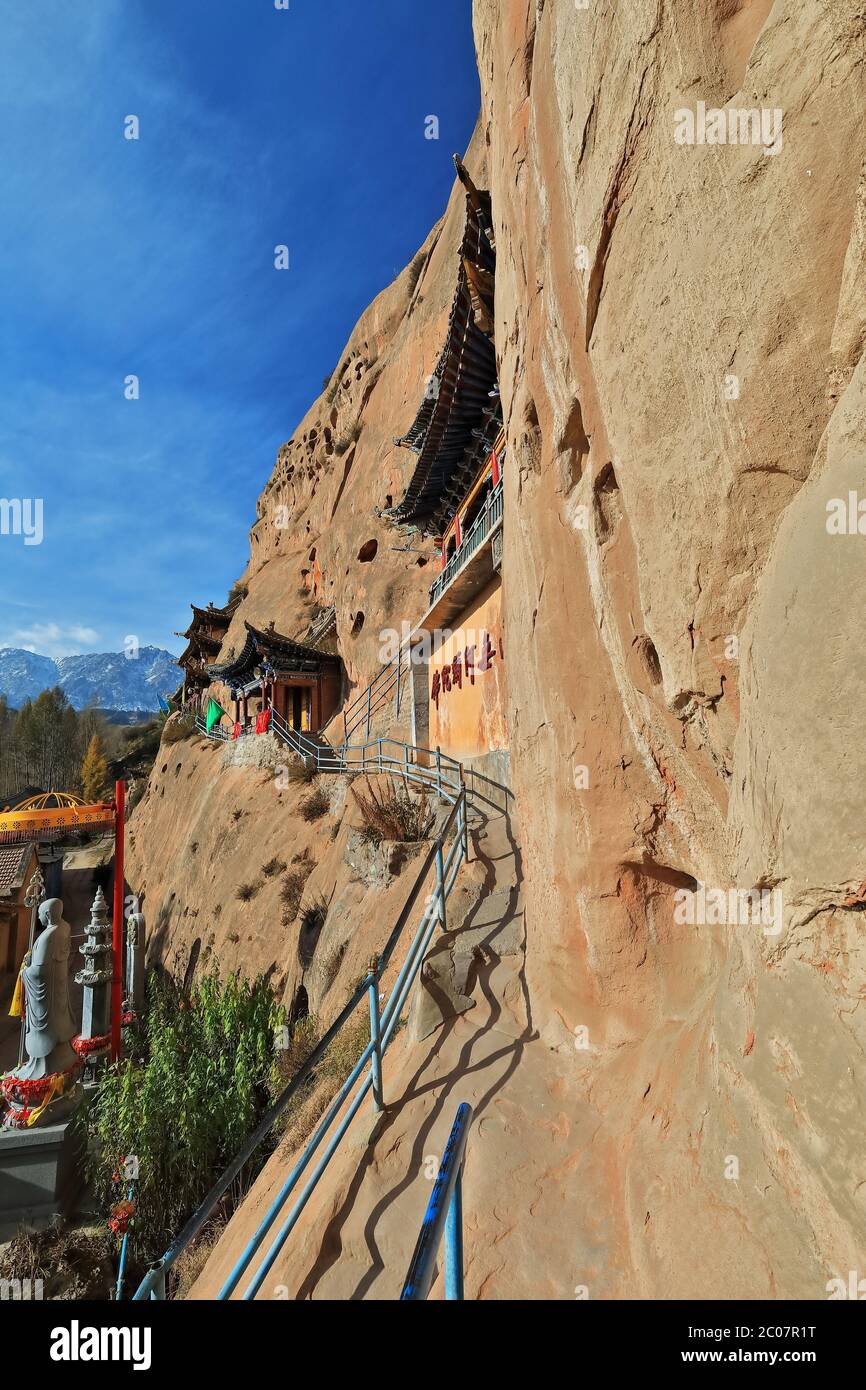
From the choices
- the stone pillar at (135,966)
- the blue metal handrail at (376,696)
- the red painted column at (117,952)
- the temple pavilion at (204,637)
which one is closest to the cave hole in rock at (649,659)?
the red painted column at (117,952)

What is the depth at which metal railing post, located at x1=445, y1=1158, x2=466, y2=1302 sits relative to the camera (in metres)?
1.97

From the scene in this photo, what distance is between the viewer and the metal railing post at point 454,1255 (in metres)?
1.97

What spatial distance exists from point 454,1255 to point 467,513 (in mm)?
14635

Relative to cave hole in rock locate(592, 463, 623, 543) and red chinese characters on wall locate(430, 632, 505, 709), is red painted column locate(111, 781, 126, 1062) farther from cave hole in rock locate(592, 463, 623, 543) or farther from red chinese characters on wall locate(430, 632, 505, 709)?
cave hole in rock locate(592, 463, 623, 543)

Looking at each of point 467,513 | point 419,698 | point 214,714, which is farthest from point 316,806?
point 214,714

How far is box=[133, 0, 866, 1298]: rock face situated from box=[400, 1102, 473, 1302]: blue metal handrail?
1.15 meters

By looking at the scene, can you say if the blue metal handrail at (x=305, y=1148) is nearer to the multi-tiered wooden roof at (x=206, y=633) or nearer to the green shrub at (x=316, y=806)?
the green shrub at (x=316, y=806)

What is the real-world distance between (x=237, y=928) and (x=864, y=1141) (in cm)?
1517

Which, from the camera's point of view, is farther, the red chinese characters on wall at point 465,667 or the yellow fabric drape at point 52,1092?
the red chinese characters on wall at point 465,667

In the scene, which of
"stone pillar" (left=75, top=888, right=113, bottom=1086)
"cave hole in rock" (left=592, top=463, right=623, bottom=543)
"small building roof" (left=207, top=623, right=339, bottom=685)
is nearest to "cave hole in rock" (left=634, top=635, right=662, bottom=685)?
"cave hole in rock" (left=592, top=463, right=623, bottom=543)

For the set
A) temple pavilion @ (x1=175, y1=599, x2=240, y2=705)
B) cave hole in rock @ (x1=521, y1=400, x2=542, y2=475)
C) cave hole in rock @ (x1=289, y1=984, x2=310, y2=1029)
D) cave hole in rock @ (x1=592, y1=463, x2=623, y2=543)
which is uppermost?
temple pavilion @ (x1=175, y1=599, x2=240, y2=705)

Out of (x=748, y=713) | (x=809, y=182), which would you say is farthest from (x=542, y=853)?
(x=809, y=182)

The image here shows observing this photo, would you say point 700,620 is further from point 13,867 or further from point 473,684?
A: point 13,867
